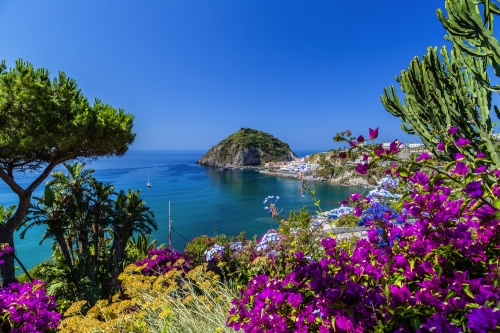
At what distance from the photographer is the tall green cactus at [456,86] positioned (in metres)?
2.71

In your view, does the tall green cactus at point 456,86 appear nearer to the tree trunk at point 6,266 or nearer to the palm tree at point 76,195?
the palm tree at point 76,195

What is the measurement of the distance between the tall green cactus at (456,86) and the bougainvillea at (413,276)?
81.5 inches

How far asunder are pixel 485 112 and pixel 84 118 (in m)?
8.87

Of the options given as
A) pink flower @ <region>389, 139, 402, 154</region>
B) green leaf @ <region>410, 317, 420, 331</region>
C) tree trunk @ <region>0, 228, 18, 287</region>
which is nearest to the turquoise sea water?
tree trunk @ <region>0, 228, 18, 287</region>

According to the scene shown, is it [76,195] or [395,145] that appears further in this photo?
[76,195]

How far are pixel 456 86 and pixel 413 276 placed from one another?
368 cm

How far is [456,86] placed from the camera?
3584mm

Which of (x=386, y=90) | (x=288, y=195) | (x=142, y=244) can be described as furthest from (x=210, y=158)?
(x=386, y=90)

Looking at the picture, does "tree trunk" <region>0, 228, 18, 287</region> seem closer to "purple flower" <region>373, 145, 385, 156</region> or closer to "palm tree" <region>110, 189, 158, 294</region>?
"palm tree" <region>110, 189, 158, 294</region>

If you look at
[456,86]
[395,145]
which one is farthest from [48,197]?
[456,86]

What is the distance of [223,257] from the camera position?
633 centimetres

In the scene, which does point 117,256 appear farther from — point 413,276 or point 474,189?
point 474,189

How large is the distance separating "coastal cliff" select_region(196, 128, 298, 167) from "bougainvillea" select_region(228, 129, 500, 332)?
83.0m

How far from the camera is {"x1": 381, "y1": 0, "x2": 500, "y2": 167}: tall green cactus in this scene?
2.71 metres
